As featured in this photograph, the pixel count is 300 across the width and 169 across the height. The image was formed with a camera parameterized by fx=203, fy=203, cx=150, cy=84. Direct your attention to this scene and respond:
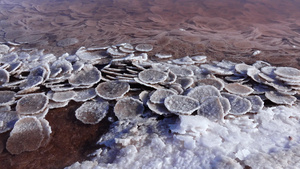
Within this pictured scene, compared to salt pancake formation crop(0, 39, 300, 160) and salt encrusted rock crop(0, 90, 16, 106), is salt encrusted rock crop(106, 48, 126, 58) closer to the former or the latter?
salt pancake formation crop(0, 39, 300, 160)

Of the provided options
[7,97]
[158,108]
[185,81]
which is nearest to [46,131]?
[7,97]

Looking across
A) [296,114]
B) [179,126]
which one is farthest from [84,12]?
[296,114]

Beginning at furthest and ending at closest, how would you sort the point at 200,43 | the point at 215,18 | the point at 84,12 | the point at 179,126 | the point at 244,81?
1. the point at 84,12
2. the point at 215,18
3. the point at 200,43
4. the point at 244,81
5. the point at 179,126

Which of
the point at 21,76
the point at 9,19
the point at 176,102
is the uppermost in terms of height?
the point at 176,102

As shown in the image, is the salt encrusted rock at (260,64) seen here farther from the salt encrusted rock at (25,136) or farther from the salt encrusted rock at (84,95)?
the salt encrusted rock at (25,136)

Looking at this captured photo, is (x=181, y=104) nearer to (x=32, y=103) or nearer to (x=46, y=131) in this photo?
(x=46, y=131)

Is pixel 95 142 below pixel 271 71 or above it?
below

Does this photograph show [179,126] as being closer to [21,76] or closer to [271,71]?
[271,71]
